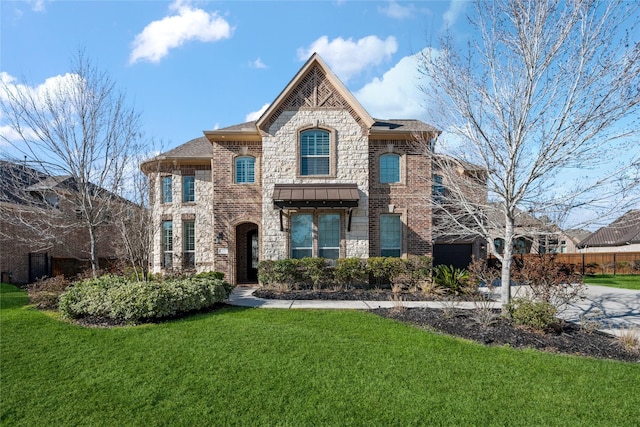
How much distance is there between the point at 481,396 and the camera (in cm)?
465

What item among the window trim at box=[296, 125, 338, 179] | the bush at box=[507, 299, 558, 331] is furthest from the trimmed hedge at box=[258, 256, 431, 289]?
the bush at box=[507, 299, 558, 331]

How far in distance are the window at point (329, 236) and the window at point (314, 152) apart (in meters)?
1.97

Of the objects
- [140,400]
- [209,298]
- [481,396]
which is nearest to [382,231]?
[209,298]

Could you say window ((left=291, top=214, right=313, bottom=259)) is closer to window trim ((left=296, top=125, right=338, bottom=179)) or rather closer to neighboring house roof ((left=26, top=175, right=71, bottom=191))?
window trim ((left=296, top=125, right=338, bottom=179))

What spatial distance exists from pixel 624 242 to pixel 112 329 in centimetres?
4069

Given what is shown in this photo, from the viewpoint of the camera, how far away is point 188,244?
53.6ft

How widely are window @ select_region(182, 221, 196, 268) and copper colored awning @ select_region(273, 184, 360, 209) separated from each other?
537 cm

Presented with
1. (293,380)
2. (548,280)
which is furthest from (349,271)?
(293,380)

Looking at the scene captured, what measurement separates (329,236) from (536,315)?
27.0 ft

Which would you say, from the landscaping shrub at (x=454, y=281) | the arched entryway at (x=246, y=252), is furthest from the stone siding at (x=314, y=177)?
the landscaping shrub at (x=454, y=281)

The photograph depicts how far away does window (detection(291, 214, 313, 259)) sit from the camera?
14.2 meters

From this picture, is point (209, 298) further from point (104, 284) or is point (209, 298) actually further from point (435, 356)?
point (435, 356)

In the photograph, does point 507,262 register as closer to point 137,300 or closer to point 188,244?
point 137,300

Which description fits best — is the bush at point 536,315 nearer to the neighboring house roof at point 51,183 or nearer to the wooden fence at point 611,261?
the neighboring house roof at point 51,183
